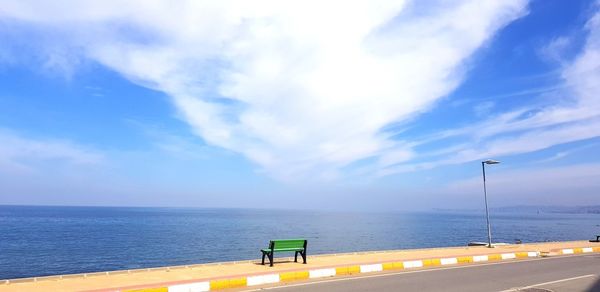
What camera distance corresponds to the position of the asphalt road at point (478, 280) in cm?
1049

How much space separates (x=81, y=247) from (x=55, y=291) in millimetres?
52805

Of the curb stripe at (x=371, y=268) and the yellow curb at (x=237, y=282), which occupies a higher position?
the yellow curb at (x=237, y=282)

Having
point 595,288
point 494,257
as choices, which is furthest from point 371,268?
point 494,257

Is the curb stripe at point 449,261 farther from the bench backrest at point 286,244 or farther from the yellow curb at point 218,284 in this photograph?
the yellow curb at point 218,284

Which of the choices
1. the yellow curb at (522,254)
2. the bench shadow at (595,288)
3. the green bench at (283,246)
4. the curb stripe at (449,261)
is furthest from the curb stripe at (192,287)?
the yellow curb at (522,254)

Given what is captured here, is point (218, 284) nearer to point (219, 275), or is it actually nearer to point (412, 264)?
point (219, 275)

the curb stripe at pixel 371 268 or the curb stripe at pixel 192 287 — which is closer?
the curb stripe at pixel 192 287

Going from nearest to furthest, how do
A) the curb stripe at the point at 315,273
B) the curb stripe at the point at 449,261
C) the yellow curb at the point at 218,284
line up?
the curb stripe at the point at 315,273 → the yellow curb at the point at 218,284 → the curb stripe at the point at 449,261

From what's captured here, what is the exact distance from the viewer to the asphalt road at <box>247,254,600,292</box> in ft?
34.4

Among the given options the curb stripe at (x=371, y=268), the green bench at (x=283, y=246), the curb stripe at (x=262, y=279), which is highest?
the green bench at (x=283, y=246)

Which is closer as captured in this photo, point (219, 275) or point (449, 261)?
point (219, 275)

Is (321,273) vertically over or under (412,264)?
over

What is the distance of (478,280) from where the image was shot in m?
11.8

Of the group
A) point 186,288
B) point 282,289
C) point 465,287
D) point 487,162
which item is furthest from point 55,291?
point 487,162
